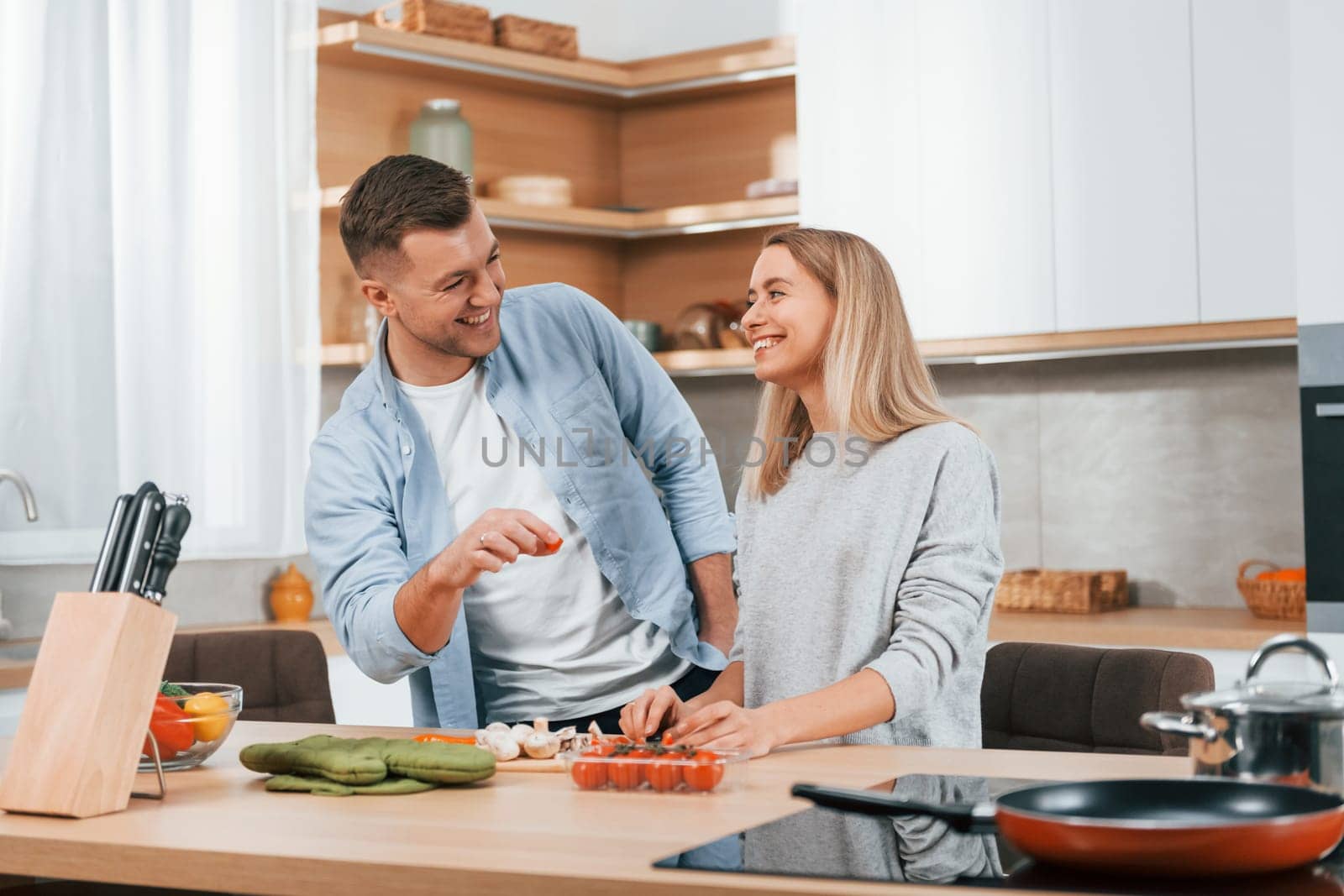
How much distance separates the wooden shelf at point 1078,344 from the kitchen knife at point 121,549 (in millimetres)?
2957

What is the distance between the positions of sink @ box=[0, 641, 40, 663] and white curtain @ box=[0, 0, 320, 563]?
0.20 meters

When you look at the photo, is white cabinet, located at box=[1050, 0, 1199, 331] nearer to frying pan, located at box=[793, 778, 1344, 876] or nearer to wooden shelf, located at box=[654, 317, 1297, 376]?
wooden shelf, located at box=[654, 317, 1297, 376]

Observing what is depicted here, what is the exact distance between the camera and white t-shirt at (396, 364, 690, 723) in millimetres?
2213

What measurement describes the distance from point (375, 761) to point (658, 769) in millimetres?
279

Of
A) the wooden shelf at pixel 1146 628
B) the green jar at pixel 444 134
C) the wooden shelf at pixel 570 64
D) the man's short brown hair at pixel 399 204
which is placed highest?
the wooden shelf at pixel 570 64

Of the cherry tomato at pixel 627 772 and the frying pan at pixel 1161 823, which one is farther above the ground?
the frying pan at pixel 1161 823

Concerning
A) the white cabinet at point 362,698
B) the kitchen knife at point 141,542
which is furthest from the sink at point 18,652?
the kitchen knife at point 141,542

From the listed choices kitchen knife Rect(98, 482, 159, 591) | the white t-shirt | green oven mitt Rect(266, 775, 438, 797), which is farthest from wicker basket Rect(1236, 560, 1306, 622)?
kitchen knife Rect(98, 482, 159, 591)

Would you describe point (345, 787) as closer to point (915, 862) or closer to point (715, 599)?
point (915, 862)

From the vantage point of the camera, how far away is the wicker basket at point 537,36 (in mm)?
4367

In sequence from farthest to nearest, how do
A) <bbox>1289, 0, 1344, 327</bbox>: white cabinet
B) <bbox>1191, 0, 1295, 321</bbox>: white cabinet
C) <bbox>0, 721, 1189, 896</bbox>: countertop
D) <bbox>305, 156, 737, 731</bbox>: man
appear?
1. <bbox>1191, 0, 1295, 321</bbox>: white cabinet
2. <bbox>1289, 0, 1344, 327</bbox>: white cabinet
3. <bbox>305, 156, 737, 731</bbox>: man
4. <bbox>0, 721, 1189, 896</bbox>: countertop

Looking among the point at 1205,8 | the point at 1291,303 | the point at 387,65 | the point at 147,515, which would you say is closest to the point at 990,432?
the point at 1291,303

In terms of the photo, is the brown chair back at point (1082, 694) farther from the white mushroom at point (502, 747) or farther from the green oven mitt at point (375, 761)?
the green oven mitt at point (375, 761)

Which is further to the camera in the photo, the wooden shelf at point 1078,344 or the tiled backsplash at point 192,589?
the wooden shelf at point 1078,344
